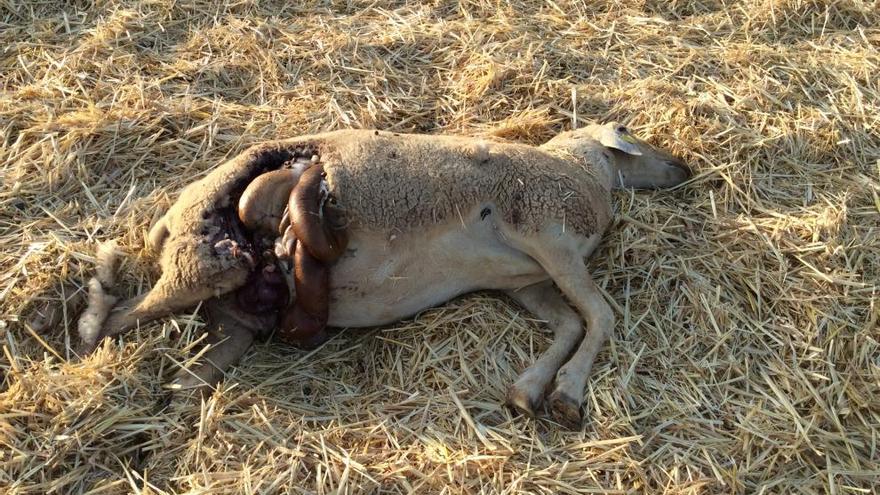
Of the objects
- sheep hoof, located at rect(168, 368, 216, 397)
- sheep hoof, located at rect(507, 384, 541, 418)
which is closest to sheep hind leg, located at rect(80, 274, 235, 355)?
sheep hoof, located at rect(168, 368, 216, 397)

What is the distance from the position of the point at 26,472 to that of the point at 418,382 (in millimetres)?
1764

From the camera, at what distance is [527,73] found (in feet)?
17.0

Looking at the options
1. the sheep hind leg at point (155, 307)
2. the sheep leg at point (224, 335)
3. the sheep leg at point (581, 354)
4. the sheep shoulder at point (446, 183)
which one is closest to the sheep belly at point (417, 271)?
the sheep shoulder at point (446, 183)

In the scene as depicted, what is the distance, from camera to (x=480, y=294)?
4.01 m

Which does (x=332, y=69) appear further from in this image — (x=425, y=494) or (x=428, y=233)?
(x=425, y=494)

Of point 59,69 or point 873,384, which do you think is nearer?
point 873,384

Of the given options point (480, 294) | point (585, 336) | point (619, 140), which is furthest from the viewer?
point (619, 140)

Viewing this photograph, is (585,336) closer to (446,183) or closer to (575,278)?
(575,278)

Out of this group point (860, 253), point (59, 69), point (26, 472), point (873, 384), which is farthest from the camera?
point (59, 69)

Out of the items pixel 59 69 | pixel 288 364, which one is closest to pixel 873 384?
pixel 288 364

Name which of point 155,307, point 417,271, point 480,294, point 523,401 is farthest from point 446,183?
point 155,307

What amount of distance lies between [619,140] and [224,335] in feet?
8.44

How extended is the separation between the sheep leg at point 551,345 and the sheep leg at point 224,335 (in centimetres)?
133

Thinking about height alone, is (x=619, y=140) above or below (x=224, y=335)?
above
